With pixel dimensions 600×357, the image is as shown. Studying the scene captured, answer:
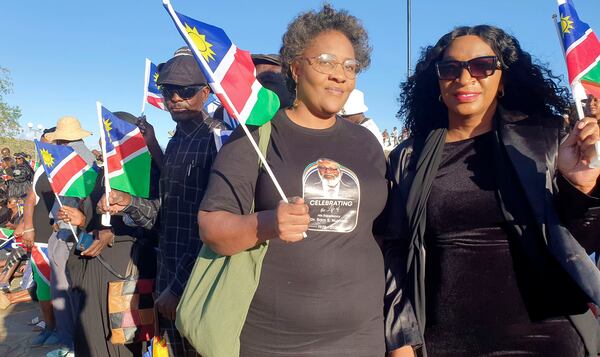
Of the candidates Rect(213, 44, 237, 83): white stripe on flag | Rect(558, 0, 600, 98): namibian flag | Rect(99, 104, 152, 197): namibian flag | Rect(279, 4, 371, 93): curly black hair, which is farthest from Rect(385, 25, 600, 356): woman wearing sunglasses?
Rect(99, 104, 152, 197): namibian flag

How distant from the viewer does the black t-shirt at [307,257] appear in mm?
1768

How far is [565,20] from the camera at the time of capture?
1979 mm

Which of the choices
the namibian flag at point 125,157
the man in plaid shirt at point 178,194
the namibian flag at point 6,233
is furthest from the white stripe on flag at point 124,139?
the namibian flag at point 6,233

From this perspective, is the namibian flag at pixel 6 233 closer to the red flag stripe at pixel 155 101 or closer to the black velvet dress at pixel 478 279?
the red flag stripe at pixel 155 101

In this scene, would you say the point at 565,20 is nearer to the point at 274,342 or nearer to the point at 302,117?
the point at 302,117

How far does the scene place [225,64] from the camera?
1.94 meters

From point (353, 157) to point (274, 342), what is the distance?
2.57 ft

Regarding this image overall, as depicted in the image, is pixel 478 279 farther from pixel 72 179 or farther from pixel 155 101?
pixel 155 101

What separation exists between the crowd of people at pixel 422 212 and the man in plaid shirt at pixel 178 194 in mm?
797

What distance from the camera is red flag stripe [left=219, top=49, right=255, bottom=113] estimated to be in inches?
74.8

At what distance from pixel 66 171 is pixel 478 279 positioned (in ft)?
11.3

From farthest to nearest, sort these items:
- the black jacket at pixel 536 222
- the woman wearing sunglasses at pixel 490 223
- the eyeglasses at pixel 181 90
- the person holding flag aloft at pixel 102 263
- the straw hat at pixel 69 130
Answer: the straw hat at pixel 69 130, the person holding flag aloft at pixel 102 263, the eyeglasses at pixel 181 90, the woman wearing sunglasses at pixel 490 223, the black jacket at pixel 536 222

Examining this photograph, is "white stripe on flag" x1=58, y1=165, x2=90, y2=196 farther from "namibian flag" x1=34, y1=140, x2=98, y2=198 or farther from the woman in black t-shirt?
the woman in black t-shirt

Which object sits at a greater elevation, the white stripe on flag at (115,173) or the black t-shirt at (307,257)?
the white stripe on flag at (115,173)
